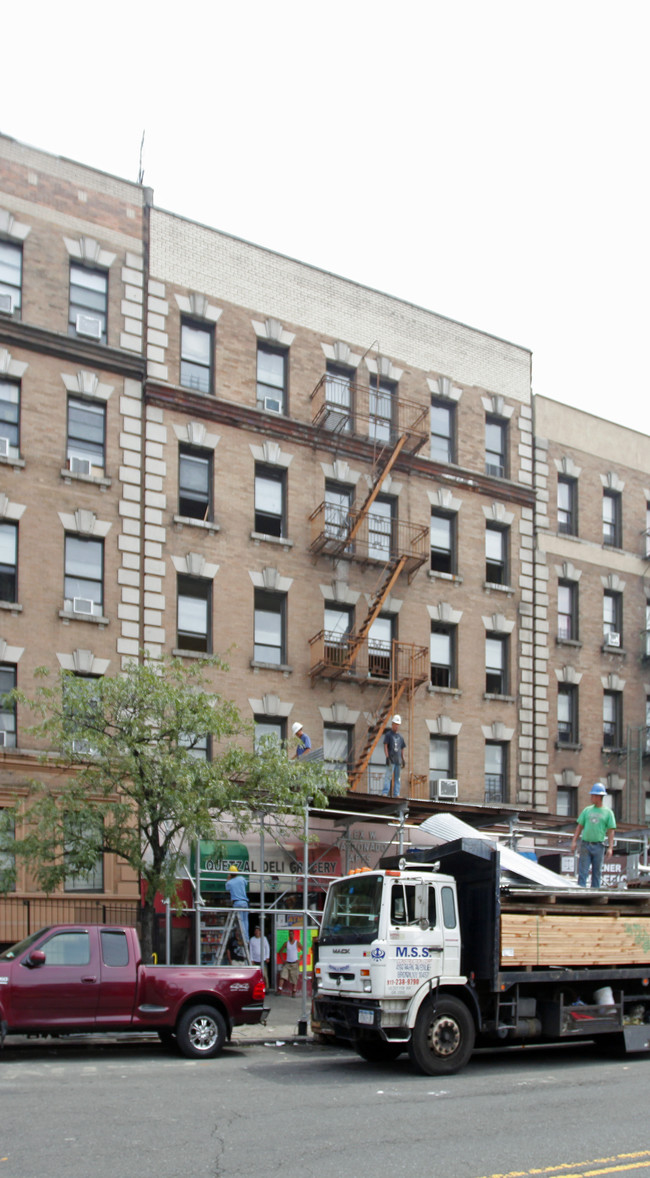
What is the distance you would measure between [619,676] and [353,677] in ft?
32.3

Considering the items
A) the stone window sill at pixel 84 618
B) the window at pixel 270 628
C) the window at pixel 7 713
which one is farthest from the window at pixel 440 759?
the window at pixel 7 713

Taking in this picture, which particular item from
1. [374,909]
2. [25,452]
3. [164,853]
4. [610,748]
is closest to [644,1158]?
[374,909]

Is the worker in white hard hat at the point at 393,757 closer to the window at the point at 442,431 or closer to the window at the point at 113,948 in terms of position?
the window at the point at 442,431

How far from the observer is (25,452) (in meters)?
24.6

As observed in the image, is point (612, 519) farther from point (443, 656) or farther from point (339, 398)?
point (339, 398)

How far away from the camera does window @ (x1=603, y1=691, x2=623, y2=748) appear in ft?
111

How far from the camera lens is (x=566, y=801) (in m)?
32.6

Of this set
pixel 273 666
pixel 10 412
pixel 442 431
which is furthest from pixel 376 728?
pixel 10 412

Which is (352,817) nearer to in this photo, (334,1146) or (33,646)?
(33,646)

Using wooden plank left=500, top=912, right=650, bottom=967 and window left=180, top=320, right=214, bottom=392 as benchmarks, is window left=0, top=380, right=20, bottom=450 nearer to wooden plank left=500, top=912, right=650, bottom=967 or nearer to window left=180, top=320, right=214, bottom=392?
window left=180, top=320, right=214, bottom=392

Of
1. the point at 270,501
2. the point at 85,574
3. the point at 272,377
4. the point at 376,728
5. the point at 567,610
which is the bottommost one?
the point at 376,728

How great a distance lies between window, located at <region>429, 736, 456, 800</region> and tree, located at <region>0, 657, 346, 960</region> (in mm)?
9574

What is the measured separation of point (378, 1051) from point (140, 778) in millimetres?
5764

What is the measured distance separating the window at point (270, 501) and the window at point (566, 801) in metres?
11.1
